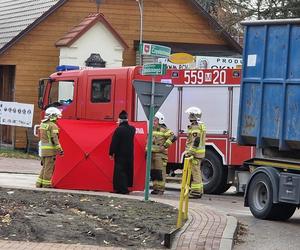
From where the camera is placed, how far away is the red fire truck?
17.3 meters

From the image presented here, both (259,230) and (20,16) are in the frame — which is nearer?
(259,230)

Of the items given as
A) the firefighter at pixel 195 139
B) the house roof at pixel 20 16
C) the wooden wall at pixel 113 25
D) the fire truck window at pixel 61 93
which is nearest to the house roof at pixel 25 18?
the house roof at pixel 20 16

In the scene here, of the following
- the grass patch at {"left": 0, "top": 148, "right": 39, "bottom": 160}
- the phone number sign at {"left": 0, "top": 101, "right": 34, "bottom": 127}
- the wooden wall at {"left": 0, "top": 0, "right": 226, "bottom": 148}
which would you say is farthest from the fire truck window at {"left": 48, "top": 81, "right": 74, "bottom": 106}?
the wooden wall at {"left": 0, "top": 0, "right": 226, "bottom": 148}

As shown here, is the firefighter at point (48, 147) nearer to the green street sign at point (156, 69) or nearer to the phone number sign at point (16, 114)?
the green street sign at point (156, 69)

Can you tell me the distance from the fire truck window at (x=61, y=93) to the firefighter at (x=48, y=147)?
14.6 ft

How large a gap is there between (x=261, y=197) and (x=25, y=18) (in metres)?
18.7

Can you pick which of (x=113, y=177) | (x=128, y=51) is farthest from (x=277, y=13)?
(x=113, y=177)

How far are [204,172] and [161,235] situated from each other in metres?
8.14

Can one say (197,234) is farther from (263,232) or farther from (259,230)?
(259,230)

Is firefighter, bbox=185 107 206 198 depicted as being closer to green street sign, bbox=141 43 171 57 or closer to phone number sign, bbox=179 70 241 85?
phone number sign, bbox=179 70 241 85

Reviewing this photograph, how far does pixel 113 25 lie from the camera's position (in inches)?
1164

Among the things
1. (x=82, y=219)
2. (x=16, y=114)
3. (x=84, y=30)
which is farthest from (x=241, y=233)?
(x=84, y=30)

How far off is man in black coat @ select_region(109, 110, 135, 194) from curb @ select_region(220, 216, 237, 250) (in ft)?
13.6

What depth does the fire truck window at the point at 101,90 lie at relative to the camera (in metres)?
18.8
